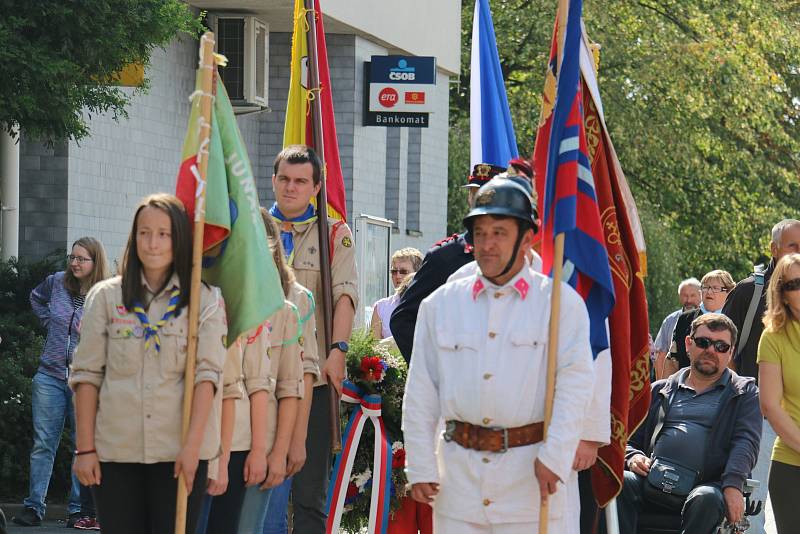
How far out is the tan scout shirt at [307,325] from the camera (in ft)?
23.3

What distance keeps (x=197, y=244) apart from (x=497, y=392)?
1.26 m

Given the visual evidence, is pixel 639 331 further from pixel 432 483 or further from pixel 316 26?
pixel 316 26

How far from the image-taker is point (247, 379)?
6.45m

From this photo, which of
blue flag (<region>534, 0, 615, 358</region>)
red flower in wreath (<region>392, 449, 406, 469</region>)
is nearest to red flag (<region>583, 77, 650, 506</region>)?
blue flag (<region>534, 0, 615, 358</region>)

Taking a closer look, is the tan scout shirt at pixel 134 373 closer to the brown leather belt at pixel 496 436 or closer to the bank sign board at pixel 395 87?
the brown leather belt at pixel 496 436

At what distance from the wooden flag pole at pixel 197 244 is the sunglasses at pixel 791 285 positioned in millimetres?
3473

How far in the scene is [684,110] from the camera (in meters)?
31.3

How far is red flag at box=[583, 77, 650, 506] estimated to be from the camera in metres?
7.06

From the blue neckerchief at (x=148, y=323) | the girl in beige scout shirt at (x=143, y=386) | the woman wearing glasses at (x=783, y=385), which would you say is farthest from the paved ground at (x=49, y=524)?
the blue neckerchief at (x=148, y=323)

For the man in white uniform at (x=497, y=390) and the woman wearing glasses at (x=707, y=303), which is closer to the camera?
the man in white uniform at (x=497, y=390)

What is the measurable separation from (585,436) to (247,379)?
4.63 feet

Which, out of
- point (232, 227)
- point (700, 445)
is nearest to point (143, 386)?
point (232, 227)

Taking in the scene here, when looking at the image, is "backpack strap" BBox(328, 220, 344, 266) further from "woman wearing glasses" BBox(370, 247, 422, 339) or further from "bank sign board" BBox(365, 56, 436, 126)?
"bank sign board" BBox(365, 56, 436, 126)

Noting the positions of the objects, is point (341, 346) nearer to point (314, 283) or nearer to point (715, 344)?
point (314, 283)
